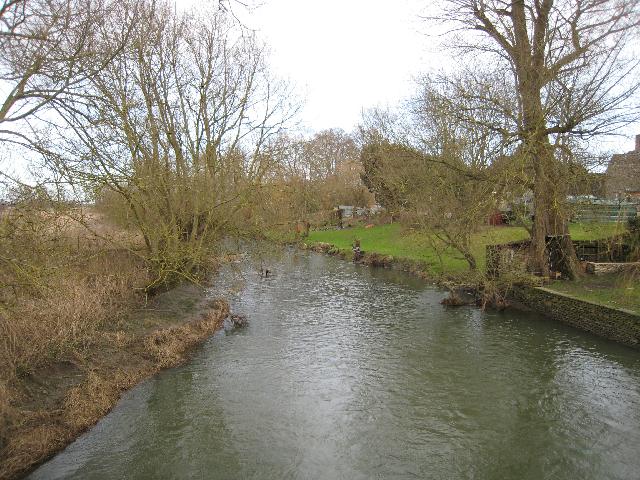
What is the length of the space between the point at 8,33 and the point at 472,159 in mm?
15269

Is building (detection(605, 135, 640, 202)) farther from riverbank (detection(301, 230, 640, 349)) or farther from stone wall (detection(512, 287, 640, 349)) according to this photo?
stone wall (detection(512, 287, 640, 349))

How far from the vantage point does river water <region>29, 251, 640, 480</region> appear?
7207 mm

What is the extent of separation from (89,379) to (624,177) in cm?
1563

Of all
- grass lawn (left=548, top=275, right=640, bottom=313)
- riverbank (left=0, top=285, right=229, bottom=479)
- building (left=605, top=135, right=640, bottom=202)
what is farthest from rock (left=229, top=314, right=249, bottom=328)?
building (left=605, top=135, right=640, bottom=202)

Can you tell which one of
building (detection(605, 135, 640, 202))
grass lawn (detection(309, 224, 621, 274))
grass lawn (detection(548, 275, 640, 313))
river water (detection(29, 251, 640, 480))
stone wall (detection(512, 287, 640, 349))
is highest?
building (detection(605, 135, 640, 202))

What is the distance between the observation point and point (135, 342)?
37.8 ft

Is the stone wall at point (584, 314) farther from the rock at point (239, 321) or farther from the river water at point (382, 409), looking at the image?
the rock at point (239, 321)

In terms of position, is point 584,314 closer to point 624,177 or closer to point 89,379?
point 624,177

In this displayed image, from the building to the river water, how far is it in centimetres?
459

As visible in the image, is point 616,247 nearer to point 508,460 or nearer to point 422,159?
point 422,159

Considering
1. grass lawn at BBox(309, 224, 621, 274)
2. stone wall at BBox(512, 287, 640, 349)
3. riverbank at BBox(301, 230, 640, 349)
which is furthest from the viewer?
grass lawn at BBox(309, 224, 621, 274)

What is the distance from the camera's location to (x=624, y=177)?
15.3 metres

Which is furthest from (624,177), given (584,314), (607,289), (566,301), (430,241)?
(430,241)

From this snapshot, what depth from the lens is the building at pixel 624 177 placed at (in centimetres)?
1473
